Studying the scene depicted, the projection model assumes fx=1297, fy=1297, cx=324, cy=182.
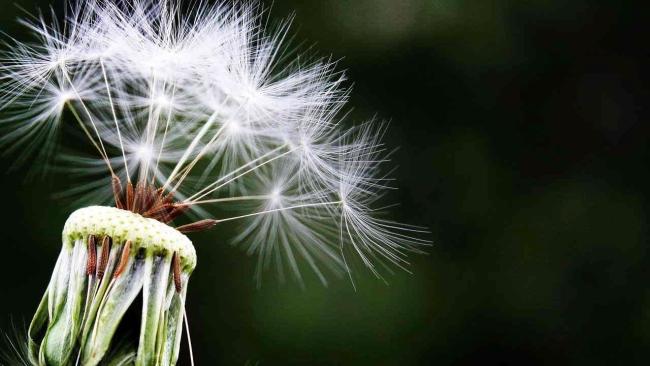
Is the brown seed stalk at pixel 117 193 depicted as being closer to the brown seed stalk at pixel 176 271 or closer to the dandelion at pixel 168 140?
the dandelion at pixel 168 140

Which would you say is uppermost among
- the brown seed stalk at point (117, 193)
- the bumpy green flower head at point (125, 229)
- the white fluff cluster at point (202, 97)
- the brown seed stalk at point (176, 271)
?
the white fluff cluster at point (202, 97)

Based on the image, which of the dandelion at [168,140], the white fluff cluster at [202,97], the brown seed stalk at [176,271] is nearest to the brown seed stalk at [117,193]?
the dandelion at [168,140]

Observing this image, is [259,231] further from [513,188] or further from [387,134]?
[513,188]

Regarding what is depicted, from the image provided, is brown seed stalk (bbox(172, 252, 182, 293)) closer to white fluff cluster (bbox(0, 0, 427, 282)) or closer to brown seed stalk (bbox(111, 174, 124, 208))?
brown seed stalk (bbox(111, 174, 124, 208))

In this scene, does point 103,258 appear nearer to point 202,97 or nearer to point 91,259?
point 91,259

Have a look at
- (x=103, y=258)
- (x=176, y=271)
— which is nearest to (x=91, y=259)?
(x=103, y=258)

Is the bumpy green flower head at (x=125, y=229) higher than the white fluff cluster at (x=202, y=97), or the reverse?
the white fluff cluster at (x=202, y=97)

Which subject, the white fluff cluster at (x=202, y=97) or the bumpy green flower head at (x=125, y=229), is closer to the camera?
the bumpy green flower head at (x=125, y=229)

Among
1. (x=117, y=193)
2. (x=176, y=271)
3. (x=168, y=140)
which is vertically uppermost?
(x=168, y=140)

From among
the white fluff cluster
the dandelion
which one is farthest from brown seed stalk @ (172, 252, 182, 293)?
→ the white fluff cluster

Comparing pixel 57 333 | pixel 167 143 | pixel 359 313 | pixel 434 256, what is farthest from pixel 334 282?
pixel 57 333

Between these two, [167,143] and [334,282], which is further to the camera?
[334,282]
